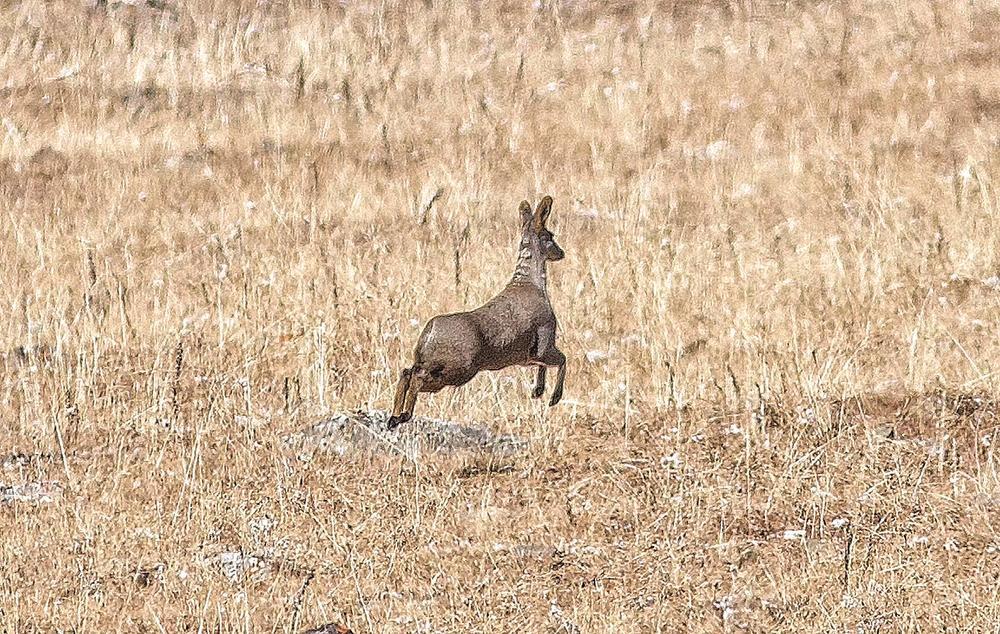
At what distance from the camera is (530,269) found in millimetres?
6660

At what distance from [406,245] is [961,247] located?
411 cm

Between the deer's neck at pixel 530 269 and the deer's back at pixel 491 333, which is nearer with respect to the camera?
the deer's back at pixel 491 333

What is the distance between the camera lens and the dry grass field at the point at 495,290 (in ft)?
21.9

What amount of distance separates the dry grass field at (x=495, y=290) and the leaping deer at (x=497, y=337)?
34.6 inches

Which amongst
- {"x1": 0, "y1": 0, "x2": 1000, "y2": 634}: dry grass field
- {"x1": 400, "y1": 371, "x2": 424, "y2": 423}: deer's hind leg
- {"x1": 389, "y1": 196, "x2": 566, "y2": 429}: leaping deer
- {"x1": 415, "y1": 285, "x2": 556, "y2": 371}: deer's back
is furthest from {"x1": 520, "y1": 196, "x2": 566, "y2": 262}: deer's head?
{"x1": 0, "y1": 0, "x2": 1000, "y2": 634}: dry grass field

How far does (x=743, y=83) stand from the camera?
1588 centimetres

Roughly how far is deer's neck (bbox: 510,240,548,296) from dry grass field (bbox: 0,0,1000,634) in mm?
1184

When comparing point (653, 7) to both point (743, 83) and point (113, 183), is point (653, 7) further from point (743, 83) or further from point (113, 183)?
point (113, 183)

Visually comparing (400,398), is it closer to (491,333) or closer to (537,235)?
(491,333)

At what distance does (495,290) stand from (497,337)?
5264mm

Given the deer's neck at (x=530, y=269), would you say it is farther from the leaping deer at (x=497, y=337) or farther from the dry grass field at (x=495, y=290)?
the dry grass field at (x=495, y=290)

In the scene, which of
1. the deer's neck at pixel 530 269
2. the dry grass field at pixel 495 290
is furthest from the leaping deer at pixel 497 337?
A: the dry grass field at pixel 495 290

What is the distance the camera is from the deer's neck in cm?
664

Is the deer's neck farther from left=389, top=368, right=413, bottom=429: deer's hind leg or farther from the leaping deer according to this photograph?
left=389, top=368, right=413, bottom=429: deer's hind leg
